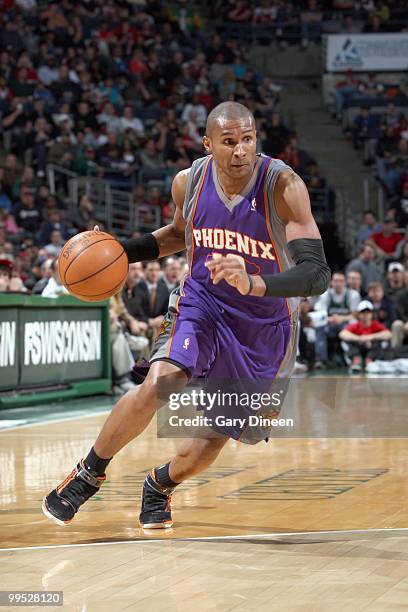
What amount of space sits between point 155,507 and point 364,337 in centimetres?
1063

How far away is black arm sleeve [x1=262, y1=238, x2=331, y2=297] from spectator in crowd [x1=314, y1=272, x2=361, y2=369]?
11.4m

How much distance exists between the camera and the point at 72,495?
494cm

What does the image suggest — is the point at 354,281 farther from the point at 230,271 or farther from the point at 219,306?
the point at 230,271

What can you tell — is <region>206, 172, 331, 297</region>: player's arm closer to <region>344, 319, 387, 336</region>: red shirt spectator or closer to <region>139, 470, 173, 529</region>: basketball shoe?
<region>139, 470, 173, 529</region>: basketball shoe

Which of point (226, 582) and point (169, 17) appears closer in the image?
point (226, 582)

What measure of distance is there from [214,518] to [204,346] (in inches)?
40.0

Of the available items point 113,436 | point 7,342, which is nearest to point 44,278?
point 7,342

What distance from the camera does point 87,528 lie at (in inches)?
205

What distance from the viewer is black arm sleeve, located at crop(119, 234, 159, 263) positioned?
5.21 meters

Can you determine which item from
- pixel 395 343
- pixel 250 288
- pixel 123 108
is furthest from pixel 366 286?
pixel 250 288

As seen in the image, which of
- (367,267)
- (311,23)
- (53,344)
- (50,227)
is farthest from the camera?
(311,23)

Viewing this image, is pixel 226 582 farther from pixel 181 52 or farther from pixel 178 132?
pixel 181 52

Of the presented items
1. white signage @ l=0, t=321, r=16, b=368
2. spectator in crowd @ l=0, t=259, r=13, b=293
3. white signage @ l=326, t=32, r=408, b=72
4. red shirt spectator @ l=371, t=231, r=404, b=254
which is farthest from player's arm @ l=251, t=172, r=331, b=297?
white signage @ l=326, t=32, r=408, b=72

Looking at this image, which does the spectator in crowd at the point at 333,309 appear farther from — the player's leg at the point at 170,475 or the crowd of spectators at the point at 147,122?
the player's leg at the point at 170,475
